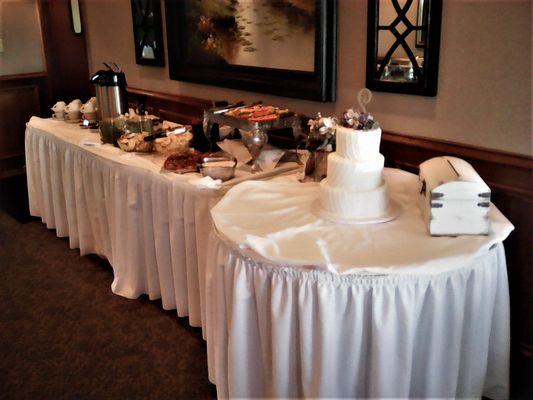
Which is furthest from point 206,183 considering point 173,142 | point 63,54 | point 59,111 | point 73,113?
point 63,54

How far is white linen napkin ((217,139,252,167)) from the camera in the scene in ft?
6.25

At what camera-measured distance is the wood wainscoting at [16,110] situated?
3.66 metres

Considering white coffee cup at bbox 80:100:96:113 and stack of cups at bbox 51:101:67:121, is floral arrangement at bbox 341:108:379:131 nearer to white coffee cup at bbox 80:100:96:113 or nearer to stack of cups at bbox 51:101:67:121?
white coffee cup at bbox 80:100:96:113

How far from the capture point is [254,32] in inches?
84.0

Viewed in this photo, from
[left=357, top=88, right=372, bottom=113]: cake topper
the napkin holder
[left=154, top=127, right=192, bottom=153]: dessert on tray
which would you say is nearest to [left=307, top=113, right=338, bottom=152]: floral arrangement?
[left=357, top=88, right=372, bottom=113]: cake topper

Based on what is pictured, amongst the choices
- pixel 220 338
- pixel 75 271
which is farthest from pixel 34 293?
pixel 220 338

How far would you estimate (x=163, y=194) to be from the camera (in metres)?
1.84

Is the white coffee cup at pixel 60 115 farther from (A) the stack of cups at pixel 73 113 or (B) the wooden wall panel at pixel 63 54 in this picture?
(B) the wooden wall panel at pixel 63 54

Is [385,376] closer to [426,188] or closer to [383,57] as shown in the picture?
[426,188]

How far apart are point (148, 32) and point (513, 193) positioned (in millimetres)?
2022

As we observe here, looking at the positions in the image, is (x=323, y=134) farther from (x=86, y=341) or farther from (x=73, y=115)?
(x=73, y=115)

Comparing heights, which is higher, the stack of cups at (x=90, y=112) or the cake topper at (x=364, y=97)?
the cake topper at (x=364, y=97)

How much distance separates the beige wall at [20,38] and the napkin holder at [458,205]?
10.9ft

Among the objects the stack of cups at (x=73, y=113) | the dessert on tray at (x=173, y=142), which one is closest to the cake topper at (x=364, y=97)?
the dessert on tray at (x=173, y=142)
